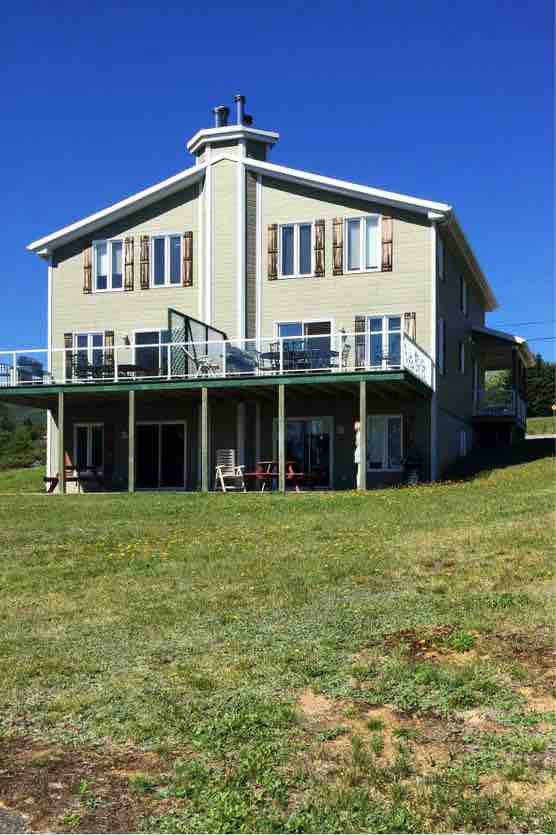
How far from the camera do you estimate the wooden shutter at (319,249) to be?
24.7 meters

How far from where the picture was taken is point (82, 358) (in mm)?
25031

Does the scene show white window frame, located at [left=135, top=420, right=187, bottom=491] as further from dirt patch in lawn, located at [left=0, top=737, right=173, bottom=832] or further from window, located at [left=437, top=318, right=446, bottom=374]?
dirt patch in lawn, located at [left=0, top=737, right=173, bottom=832]

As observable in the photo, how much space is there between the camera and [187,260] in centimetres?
2598

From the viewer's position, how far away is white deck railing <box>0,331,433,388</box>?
2178cm

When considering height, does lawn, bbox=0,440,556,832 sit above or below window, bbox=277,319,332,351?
below

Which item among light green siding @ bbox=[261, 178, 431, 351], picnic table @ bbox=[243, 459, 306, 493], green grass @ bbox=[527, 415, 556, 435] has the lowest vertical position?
picnic table @ bbox=[243, 459, 306, 493]

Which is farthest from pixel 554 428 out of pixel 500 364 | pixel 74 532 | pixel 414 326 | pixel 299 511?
pixel 74 532

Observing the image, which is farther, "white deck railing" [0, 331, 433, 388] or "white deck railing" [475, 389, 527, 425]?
"white deck railing" [475, 389, 527, 425]

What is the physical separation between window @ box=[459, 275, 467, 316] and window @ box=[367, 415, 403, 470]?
6425mm

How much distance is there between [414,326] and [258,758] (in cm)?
1978

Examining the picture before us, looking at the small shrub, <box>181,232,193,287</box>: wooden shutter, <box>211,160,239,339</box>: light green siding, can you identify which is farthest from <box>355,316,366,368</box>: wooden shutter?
the small shrub

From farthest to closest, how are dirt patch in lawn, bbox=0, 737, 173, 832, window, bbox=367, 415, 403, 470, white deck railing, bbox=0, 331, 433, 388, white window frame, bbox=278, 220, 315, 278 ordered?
1. white window frame, bbox=278, 220, 315, 278
2. window, bbox=367, 415, 403, 470
3. white deck railing, bbox=0, 331, 433, 388
4. dirt patch in lawn, bbox=0, 737, 173, 832

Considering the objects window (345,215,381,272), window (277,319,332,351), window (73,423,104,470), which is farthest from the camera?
window (73,423,104,470)

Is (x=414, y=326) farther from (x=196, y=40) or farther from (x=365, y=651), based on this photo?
(x=365, y=651)
